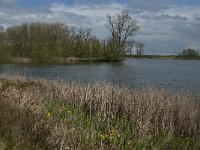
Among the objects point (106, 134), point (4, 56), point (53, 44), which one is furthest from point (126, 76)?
point (53, 44)

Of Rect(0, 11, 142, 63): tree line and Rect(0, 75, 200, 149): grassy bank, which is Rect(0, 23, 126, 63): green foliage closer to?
Rect(0, 11, 142, 63): tree line

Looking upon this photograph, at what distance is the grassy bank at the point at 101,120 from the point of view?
275 inches

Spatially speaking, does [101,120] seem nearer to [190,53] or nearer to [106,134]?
[106,134]

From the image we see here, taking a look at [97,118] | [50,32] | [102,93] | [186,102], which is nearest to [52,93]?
[102,93]

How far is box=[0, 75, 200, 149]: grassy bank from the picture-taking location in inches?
275

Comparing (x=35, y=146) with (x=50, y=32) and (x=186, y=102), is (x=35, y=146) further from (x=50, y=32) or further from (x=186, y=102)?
(x=50, y=32)

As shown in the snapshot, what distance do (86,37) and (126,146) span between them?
7036 centimetres

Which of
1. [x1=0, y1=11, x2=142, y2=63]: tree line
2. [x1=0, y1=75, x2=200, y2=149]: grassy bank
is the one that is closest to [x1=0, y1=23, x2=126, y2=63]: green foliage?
[x1=0, y1=11, x2=142, y2=63]: tree line

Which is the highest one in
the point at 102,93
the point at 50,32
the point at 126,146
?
the point at 50,32

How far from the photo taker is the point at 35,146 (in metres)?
6.82

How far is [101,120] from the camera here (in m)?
9.31

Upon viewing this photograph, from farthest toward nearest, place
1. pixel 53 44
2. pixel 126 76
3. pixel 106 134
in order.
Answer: pixel 53 44 → pixel 126 76 → pixel 106 134

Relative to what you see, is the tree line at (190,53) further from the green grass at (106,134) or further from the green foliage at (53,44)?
the green grass at (106,134)

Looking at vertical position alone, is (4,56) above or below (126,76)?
above
